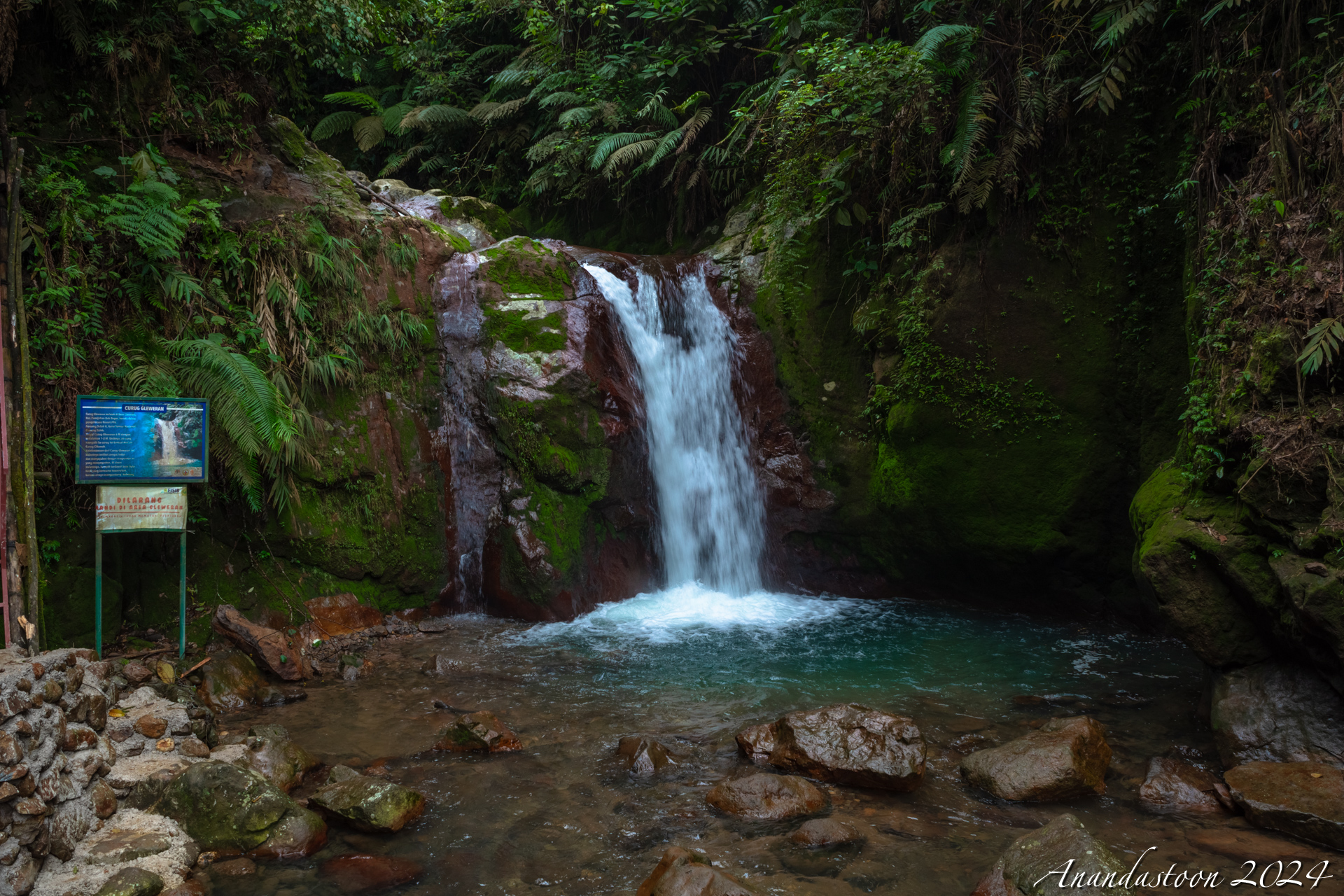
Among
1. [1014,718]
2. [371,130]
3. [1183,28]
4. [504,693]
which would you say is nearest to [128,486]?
[504,693]

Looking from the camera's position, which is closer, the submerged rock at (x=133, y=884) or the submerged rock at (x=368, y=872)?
the submerged rock at (x=133, y=884)

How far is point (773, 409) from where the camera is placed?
941 cm

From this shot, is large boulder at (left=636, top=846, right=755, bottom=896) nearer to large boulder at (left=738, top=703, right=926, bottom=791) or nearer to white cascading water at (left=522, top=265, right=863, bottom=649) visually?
large boulder at (left=738, top=703, right=926, bottom=791)

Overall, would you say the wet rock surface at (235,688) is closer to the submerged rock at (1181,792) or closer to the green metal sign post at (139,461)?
the green metal sign post at (139,461)

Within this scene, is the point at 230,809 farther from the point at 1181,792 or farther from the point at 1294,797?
the point at 1294,797

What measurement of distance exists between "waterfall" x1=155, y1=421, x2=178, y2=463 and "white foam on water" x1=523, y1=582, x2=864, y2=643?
128 inches

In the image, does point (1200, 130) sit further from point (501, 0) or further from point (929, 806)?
point (501, 0)

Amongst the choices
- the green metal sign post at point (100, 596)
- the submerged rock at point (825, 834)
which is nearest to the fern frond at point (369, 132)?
the green metal sign post at point (100, 596)

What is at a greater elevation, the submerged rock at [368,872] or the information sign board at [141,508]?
the information sign board at [141,508]

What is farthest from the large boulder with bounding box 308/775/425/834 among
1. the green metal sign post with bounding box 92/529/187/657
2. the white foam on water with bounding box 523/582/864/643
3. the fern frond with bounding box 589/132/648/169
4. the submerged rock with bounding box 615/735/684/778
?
the fern frond with bounding box 589/132/648/169

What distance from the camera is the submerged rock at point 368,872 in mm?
3238

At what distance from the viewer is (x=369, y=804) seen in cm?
364

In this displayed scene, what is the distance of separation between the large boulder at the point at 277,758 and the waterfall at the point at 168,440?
2.10 meters

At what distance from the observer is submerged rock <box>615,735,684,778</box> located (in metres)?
4.29
